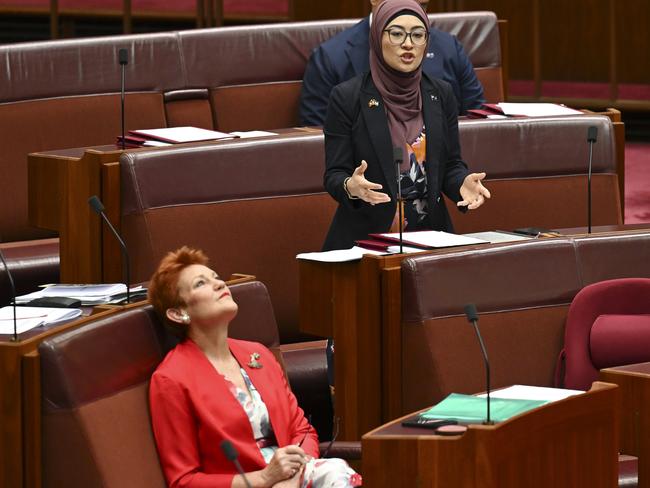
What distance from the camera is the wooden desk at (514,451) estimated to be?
1217mm

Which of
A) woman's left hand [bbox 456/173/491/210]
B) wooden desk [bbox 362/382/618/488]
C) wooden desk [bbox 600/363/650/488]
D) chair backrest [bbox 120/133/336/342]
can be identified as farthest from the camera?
chair backrest [bbox 120/133/336/342]

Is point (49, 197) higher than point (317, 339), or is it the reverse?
point (49, 197)

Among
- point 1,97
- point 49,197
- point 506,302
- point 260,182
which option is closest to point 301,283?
point 506,302

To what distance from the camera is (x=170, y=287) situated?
1.40 m

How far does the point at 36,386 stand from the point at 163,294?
190 mm

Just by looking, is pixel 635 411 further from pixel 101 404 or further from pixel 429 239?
pixel 101 404

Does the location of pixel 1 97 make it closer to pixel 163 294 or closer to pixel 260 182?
pixel 260 182

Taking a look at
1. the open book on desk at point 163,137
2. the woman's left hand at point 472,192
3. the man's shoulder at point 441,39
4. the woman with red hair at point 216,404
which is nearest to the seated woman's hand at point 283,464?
the woman with red hair at point 216,404

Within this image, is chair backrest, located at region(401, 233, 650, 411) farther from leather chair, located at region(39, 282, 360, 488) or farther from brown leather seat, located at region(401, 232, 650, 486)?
leather chair, located at region(39, 282, 360, 488)

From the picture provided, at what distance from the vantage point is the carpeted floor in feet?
9.01

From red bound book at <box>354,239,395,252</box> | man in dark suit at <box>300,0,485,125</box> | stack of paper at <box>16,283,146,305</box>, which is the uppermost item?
man in dark suit at <box>300,0,485,125</box>

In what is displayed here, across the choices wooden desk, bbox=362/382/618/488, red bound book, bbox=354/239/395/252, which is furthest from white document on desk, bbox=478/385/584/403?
red bound book, bbox=354/239/395/252

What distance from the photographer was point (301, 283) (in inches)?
64.0

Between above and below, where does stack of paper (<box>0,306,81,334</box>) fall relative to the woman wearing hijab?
below
